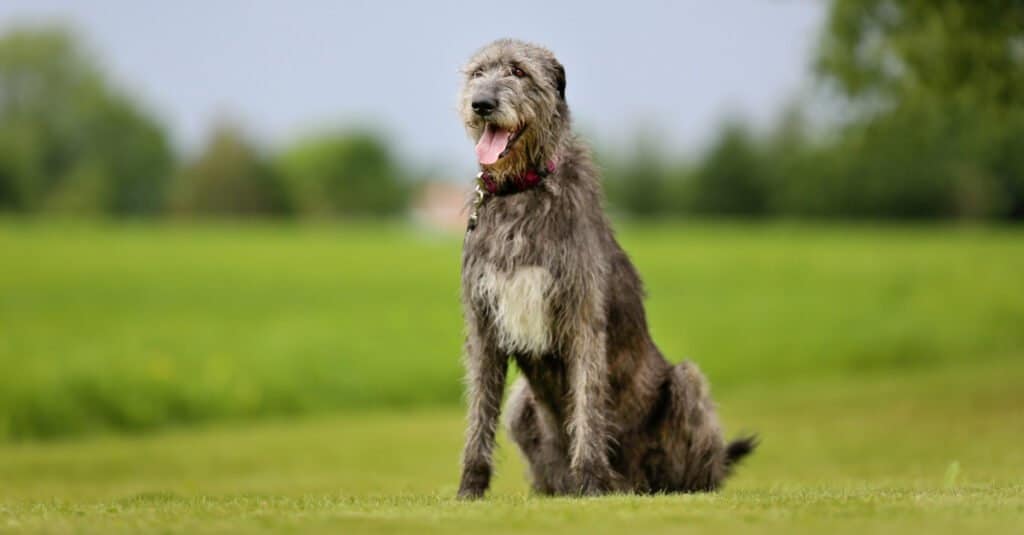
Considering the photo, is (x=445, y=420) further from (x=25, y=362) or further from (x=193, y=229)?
(x=193, y=229)

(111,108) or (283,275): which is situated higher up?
(111,108)

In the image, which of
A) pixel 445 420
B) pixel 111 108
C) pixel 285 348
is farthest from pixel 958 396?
pixel 111 108

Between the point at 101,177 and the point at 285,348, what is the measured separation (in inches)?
2795

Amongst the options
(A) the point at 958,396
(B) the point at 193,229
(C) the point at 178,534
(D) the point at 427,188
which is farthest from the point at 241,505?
(D) the point at 427,188

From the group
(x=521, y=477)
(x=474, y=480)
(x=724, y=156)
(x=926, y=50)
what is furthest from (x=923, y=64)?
(x=724, y=156)

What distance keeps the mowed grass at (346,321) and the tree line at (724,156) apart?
4.24m

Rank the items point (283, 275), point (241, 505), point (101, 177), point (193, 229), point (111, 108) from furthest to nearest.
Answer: point (111, 108), point (101, 177), point (193, 229), point (283, 275), point (241, 505)

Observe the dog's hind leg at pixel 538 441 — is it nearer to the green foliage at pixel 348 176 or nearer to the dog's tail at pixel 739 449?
the dog's tail at pixel 739 449

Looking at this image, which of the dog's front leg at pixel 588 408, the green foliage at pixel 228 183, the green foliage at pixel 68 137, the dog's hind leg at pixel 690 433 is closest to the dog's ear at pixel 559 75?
the dog's front leg at pixel 588 408

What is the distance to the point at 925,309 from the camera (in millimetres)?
33594

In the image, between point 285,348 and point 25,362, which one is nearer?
point 25,362

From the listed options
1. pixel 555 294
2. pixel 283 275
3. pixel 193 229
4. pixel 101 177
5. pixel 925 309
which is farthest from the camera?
pixel 101 177

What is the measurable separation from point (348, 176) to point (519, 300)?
150911mm

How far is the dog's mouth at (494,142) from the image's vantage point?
323 inches
